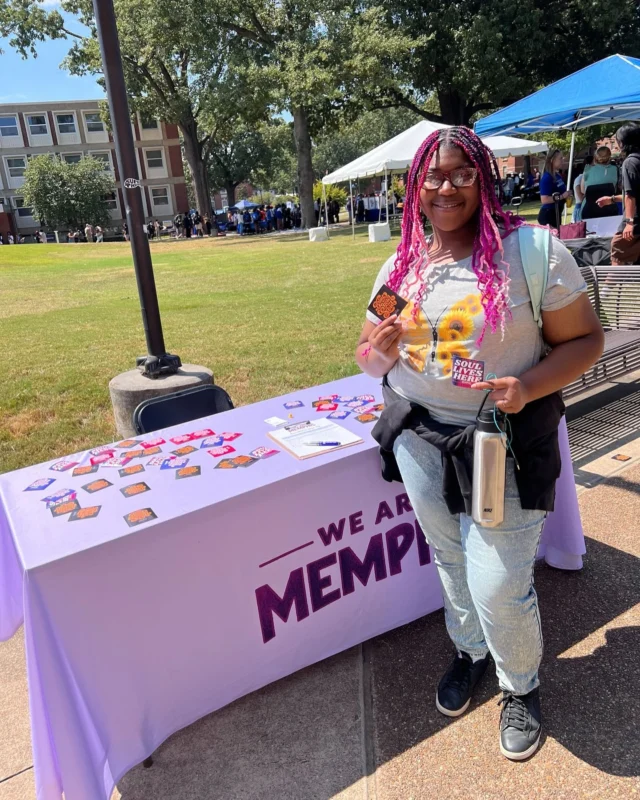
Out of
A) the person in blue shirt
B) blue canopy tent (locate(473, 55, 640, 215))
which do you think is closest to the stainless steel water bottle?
blue canopy tent (locate(473, 55, 640, 215))

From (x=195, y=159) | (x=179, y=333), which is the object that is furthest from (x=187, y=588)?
(x=195, y=159)

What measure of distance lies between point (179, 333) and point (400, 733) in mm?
6969

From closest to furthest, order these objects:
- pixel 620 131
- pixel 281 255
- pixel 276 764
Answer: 1. pixel 276 764
2. pixel 620 131
3. pixel 281 255

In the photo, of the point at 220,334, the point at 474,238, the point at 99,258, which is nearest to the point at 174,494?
the point at 474,238

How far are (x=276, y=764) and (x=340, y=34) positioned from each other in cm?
2541

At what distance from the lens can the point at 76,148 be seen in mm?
49906

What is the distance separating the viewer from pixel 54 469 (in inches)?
96.5

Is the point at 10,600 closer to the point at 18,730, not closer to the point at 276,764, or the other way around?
the point at 18,730

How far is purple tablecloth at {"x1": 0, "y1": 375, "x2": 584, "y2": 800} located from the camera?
5.76ft

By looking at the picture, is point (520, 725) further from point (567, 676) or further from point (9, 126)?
point (9, 126)

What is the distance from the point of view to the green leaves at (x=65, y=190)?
42.9 meters

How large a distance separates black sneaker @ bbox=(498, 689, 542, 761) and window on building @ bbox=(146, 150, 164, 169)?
5290cm

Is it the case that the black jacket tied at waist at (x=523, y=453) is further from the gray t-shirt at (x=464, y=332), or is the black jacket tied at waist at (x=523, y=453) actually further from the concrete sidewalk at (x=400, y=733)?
the concrete sidewalk at (x=400, y=733)

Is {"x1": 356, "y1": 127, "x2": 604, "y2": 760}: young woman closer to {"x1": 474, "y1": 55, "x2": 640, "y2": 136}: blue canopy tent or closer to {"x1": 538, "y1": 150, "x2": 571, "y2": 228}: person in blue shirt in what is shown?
{"x1": 474, "y1": 55, "x2": 640, "y2": 136}: blue canopy tent
